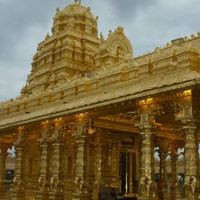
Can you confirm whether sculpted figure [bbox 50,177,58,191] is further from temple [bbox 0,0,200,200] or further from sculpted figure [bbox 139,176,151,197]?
sculpted figure [bbox 139,176,151,197]

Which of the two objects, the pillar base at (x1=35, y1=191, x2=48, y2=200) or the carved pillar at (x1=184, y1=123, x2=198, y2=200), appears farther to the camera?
the pillar base at (x1=35, y1=191, x2=48, y2=200)

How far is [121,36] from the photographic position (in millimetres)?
29672

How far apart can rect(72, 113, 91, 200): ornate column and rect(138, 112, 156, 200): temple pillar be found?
3827 mm

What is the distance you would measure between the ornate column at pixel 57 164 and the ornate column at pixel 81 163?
5.22 feet

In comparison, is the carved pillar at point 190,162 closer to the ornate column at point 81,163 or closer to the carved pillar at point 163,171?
the ornate column at point 81,163

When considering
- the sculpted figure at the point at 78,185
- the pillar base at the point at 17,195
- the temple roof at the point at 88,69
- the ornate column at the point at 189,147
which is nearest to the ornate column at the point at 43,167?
the temple roof at the point at 88,69

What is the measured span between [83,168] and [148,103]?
4814mm

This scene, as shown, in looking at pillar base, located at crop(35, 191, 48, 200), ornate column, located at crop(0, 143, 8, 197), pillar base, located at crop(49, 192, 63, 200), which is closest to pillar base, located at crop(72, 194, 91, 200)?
pillar base, located at crop(49, 192, 63, 200)

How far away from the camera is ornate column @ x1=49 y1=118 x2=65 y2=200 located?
18906 millimetres

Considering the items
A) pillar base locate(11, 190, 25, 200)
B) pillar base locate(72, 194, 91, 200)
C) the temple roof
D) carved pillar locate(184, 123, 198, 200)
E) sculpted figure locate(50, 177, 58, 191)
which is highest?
the temple roof

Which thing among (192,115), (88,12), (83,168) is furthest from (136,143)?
(88,12)

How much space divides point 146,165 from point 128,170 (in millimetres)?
10206

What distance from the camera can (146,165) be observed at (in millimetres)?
14258

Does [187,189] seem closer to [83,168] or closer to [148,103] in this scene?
[148,103]
